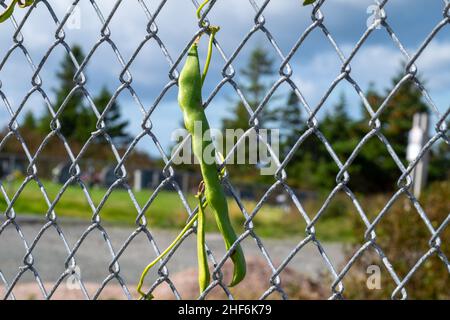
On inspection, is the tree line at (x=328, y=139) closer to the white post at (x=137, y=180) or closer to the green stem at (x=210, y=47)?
the white post at (x=137, y=180)

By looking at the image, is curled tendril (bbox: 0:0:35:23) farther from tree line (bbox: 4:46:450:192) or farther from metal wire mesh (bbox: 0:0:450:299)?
tree line (bbox: 4:46:450:192)

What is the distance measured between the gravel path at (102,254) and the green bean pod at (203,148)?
16.9 feet

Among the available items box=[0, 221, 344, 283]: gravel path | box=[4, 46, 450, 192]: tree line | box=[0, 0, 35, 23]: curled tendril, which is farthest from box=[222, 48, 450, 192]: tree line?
box=[0, 0, 35, 23]: curled tendril

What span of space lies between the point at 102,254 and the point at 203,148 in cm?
903

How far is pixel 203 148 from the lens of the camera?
4.81 feet

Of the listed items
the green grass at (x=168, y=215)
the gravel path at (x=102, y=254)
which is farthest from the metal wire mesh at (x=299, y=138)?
the green grass at (x=168, y=215)

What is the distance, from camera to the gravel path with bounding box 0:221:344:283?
8469mm

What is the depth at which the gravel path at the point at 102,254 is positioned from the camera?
27.8 ft

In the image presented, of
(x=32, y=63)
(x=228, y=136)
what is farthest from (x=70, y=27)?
(x=228, y=136)

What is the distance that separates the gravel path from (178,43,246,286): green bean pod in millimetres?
5146

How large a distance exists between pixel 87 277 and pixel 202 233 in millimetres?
7039

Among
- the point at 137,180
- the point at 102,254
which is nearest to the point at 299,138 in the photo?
the point at 102,254

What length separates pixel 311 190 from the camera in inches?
1203

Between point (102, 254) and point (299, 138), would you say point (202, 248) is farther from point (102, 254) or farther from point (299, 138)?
point (102, 254)
